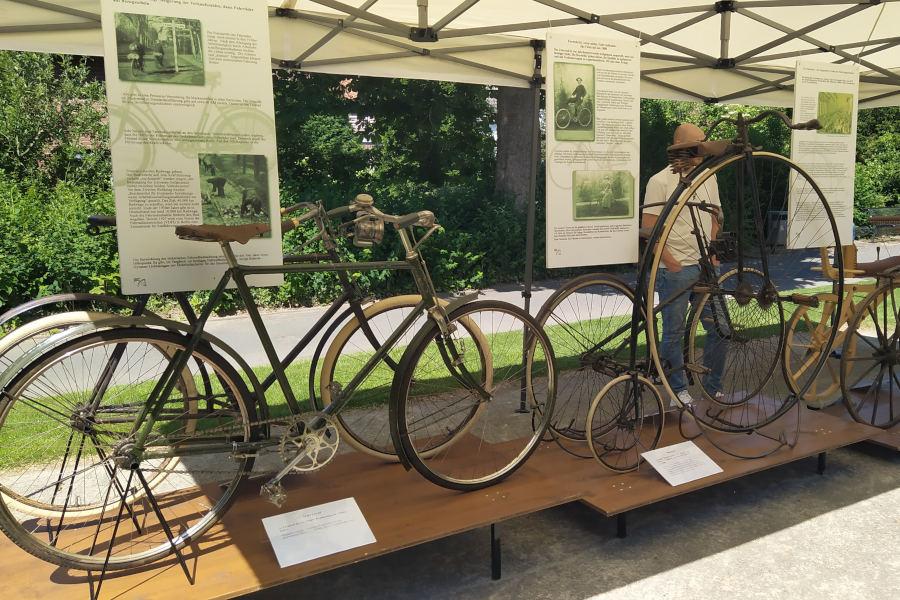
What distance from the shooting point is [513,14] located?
4105mm

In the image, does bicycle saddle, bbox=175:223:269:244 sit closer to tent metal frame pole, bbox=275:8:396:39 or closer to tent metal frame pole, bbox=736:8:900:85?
tent metal frame pole, bbox=275:8:396:39

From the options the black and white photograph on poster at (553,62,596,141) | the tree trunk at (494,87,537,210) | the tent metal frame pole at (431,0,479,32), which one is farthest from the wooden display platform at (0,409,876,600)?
the tree trunk at (494,87,537,210)

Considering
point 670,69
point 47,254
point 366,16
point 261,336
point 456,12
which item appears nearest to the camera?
point 261,336

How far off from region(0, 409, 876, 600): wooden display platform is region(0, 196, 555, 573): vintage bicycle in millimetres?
75

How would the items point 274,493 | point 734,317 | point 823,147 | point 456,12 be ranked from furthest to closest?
point 823,147, point 734,317, point 456,12, point 274,493

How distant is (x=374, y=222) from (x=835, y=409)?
2.92 m

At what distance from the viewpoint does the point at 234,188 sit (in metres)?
2.69

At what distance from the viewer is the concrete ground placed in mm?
2666

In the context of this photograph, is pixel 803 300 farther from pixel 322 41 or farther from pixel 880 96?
pixel 880 96

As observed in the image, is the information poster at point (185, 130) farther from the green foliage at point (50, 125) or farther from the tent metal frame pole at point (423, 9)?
the green foliage at point (50, 125)


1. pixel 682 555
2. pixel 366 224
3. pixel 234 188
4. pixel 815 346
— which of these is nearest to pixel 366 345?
pixel 366 224

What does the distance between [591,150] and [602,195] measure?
0.75ft

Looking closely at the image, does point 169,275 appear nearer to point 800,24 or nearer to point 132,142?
point 132,142

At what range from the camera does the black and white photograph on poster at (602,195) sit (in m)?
3.50
